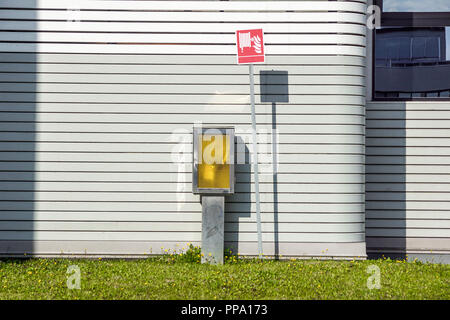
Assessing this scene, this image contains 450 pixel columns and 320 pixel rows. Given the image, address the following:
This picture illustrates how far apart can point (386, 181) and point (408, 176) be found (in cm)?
31

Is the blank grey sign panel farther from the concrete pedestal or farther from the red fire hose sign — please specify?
the concrete pedestal

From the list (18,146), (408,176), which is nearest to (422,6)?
(408,176)

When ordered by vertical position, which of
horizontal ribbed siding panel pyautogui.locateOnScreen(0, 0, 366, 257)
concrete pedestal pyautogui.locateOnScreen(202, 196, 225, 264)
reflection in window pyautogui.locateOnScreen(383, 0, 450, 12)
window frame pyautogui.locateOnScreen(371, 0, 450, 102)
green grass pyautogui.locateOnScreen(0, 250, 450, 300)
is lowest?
green grass pyautogui.locateOnScreen(0, 250, 450, 300)

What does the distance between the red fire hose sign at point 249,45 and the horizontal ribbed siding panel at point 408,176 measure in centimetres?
197

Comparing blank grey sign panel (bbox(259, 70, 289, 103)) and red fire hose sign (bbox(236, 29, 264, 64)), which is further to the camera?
blank grey sign panel (bbox(259, 70, 289, 103))

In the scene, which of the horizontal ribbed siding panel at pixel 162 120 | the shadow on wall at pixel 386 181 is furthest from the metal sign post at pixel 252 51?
the shadow on wall at pixel 386 181

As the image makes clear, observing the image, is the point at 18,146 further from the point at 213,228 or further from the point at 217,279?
the point at 217,279

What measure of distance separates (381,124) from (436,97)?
0.90 meters

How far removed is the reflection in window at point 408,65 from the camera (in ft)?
24.4

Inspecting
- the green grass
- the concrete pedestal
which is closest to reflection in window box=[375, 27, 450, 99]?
the green grass

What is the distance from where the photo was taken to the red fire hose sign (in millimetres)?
6395

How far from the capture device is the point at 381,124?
288 inches
